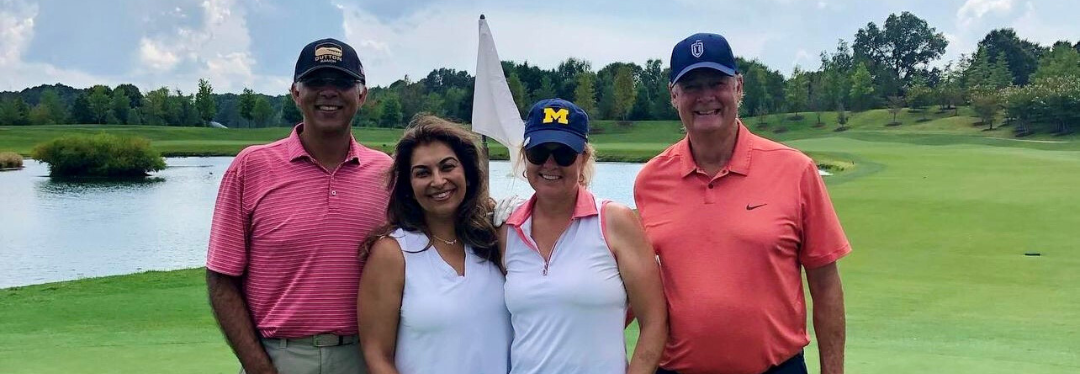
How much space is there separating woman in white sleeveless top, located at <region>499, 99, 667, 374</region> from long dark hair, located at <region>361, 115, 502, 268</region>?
0.47ft

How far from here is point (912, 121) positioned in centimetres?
7338

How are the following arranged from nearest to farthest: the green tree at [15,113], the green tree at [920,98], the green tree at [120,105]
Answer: the green tree at [920,98]
the green tree at [15,113]
the green tree at [120,105]

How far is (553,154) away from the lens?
301 centimetres

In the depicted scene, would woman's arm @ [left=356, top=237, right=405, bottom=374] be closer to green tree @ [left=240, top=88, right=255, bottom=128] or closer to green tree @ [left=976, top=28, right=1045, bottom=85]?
green tree @ [left=240, top=88, right=255, bottom=128]

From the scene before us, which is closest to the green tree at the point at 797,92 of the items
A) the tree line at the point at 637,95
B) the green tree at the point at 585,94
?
the tree line at the point at 637,95

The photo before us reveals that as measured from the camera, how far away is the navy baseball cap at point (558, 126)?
2984 mm

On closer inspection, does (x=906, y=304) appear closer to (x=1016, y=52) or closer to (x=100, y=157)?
(x=100, y=157)

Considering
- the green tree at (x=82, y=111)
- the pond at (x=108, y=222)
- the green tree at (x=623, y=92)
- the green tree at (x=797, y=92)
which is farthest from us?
the green tree at (x=82, y=111)

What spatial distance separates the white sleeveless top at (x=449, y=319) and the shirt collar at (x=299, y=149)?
0.55m

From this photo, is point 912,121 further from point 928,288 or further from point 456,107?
point 928,288

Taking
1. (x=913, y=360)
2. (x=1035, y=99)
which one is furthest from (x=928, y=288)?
(x=1035, y=99)

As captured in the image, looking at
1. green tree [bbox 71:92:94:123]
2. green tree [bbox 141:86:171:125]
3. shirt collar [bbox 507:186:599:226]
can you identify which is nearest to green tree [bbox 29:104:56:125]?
green tree [bbox 71:92:94:123]

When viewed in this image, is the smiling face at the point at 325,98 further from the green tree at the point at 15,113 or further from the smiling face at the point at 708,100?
the green tree at the point at 15,113

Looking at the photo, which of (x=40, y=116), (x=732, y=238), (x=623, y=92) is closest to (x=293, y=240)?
(x=732, y=238)
